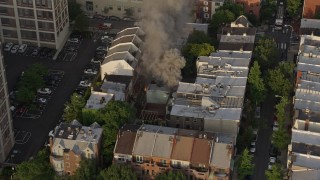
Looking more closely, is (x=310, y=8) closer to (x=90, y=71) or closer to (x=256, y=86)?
(x=256, y=86)

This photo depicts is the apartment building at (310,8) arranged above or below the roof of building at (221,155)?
above

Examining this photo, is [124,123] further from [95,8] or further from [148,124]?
[95,8]

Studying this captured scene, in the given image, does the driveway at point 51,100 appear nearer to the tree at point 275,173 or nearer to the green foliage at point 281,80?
the green foliage at point 281,80

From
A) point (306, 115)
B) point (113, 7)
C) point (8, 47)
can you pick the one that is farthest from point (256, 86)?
point (8, 47)

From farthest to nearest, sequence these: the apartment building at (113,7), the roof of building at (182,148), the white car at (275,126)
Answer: the apartment building at (113,7) < the white car at (275,126) < the roof of building at (182,148)

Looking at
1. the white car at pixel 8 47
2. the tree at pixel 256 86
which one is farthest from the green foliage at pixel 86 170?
the white car at pixel 8 47

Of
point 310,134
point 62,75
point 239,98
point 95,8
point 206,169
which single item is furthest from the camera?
point 95,8

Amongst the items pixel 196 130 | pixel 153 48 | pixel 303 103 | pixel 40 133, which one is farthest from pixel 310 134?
A: pixel 40 133
